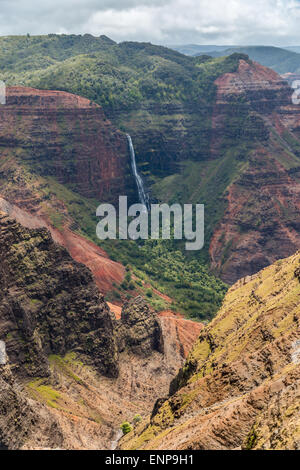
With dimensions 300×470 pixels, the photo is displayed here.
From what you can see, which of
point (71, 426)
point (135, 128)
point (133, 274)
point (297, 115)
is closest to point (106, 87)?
point (135, 128)

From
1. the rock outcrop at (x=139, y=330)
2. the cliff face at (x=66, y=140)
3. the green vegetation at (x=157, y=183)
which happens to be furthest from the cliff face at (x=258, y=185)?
the rock outcrop at (x=139, y=330)

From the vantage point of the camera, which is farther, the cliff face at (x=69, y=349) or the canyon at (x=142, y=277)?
the cliff face at (x=69, y=349)

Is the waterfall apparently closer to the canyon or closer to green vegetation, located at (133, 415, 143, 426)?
the canyon

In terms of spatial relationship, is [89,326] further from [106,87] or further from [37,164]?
[106,87]

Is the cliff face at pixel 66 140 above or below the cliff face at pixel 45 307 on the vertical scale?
above

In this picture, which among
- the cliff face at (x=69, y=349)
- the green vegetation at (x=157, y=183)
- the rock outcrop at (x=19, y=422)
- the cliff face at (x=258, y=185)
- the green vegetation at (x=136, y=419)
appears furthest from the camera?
the cliff face at (x=258, y=185)

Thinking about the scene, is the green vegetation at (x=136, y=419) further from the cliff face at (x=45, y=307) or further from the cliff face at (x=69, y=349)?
the cliff face at (x=45, y=307)

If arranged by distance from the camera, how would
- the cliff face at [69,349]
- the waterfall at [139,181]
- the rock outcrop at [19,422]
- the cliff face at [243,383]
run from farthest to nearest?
the waterfall at [139,181] < the cliff face at [69,349] < the rock outcrop at [19,422] < the cliff face at [243,383]
